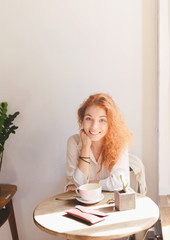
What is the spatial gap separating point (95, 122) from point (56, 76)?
641mm

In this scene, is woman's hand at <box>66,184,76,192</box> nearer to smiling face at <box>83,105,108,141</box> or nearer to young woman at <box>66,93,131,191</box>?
young woman at <box>66,93,131,191</box>

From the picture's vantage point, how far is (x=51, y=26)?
207 cm

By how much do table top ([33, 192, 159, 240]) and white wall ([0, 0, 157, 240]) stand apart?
75 centimetres

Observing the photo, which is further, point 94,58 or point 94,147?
point 94,58

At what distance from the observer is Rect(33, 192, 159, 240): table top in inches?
42.8

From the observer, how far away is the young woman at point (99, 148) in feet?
5.40

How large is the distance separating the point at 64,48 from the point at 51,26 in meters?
0.20

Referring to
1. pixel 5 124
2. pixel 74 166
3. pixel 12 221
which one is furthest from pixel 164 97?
pixel 12 221

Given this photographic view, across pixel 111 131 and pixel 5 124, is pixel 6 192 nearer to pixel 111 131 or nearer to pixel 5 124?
pixel 5 124

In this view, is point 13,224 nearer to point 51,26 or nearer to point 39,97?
point 39,97

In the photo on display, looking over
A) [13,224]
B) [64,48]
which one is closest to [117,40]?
[64,48]

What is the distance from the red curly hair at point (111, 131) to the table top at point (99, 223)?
33 cm

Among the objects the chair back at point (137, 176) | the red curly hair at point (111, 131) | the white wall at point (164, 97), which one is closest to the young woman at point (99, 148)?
the red curly hair at point (111, 131)

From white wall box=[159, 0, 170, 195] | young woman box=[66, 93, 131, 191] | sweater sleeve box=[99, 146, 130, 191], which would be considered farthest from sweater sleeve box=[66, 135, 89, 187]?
white wall box=[159, 0, 170, 195]
